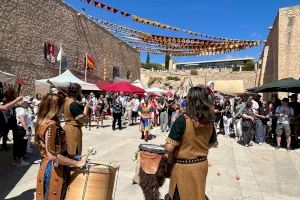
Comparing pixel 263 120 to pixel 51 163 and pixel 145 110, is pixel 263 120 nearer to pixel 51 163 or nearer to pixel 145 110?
pixel 145 110

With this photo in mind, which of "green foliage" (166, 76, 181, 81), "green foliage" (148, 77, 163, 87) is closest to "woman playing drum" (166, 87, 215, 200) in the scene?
"green foliage" (148, 77, 163, 87)

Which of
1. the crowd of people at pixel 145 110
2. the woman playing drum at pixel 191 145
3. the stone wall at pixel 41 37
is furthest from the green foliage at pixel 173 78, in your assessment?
the woman playing drum at pixel 191 145

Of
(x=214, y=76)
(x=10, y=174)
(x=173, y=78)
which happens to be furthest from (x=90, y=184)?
(x=173, y=78)

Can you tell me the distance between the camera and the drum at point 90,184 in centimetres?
325

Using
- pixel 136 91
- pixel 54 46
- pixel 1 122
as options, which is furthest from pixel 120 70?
pixel 1 122

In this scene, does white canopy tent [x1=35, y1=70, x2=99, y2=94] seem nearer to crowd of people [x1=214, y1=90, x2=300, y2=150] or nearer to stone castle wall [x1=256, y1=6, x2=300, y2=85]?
crowd of people [x1=214, y1=90, x2=300, y2=150]

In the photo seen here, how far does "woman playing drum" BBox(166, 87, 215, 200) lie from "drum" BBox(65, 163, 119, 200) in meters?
0.62

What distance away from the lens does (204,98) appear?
3.21m

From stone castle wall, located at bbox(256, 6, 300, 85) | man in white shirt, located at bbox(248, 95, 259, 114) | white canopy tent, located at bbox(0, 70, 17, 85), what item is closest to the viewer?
white canopy tent, located at bbox(0, 70, 17, 85)

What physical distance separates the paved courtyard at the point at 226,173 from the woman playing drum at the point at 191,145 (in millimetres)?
2506

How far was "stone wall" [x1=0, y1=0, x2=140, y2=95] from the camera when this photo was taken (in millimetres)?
17312

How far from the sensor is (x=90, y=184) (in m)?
3.27

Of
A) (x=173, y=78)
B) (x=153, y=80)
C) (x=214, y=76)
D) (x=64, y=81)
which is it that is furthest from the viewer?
(x=173, y=78)

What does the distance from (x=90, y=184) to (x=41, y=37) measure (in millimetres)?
18299
